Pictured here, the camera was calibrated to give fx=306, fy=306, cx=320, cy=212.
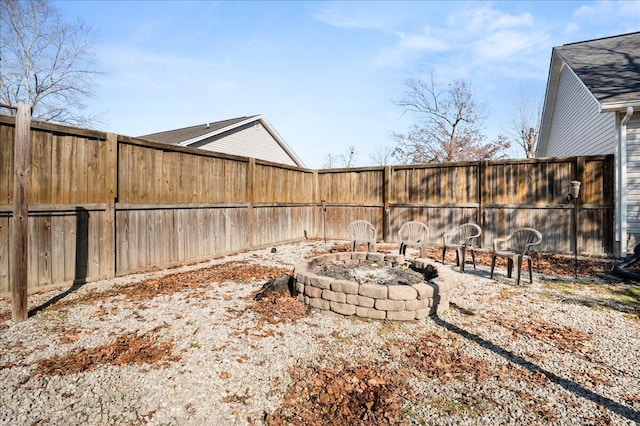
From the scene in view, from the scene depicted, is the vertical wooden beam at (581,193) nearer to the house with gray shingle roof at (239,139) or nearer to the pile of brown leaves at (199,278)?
the pile of brown leaves at (199,278)

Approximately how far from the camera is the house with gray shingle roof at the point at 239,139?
12493mm

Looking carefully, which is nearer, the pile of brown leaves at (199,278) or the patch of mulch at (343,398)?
the patch of mulch at (343,398)

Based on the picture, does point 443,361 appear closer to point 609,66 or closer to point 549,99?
point 609,66

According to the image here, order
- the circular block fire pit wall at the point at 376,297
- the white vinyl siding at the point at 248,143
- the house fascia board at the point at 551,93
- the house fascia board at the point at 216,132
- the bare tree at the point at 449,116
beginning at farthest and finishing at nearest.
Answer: the bare tree at the point at 449,116
the white vinyl siding at the point at 248,143
the house fascia board at the point at 216,132
the house fascia board at the point at 551,93
the circular block fire pit wall at the point at 376,297

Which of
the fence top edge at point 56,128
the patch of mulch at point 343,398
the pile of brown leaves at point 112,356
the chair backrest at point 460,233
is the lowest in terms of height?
the patch of mulch at point 343,398

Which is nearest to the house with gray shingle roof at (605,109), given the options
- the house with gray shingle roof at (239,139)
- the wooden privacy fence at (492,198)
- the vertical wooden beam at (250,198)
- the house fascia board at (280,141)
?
the wooden privacy fence at (492,198)

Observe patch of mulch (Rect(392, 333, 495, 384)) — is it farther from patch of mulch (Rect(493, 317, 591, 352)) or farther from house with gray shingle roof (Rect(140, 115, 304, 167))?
house with gray shingle roof (Rect(140, 115, 304, 167))

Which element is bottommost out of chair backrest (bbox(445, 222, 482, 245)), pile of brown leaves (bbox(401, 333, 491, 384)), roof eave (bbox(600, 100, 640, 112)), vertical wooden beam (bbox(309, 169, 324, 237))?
pile of brown leaves (bbox(401, 333, 491, 384))

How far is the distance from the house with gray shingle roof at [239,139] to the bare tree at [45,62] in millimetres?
3790

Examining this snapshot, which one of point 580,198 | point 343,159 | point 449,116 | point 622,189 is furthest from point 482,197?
point 343,159

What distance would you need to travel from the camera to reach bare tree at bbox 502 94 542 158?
20484 mm

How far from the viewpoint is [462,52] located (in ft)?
45.8

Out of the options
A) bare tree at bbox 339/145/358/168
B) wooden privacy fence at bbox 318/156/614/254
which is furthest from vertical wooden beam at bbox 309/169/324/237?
bare tree at bbox 339/145/358/168

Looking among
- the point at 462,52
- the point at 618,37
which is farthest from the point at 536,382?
the point at 462,52
